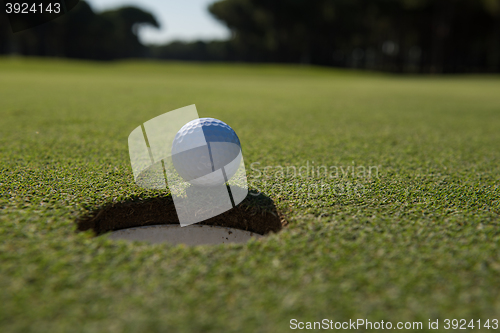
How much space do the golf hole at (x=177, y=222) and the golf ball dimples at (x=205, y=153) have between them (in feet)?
0.66

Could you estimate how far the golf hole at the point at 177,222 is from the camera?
166cm

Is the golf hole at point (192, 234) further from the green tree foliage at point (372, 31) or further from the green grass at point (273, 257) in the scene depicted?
the green tree foliage at point (372, 31)

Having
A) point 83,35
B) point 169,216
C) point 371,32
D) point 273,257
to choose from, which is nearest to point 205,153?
point 169,216

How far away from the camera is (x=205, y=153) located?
1.90 meters

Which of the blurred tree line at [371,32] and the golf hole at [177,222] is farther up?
the blurred tree line at [371,32]

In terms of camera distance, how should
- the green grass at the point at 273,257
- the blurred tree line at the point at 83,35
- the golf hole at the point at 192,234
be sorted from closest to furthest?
the green grass at the point at 273,257 → the golf hole at the point at 192,234 → the blurred tree line at the point at 83,35

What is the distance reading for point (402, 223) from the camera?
147 cm

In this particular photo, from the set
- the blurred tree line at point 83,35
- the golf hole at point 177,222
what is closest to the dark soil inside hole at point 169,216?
the golf hole at point 177,222

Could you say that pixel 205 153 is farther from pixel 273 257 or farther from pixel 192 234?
pixel 273 257

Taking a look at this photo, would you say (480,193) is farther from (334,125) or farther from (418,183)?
(334,125)

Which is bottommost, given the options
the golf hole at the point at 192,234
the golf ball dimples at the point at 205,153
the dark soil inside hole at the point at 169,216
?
the golf hole at the point at 192,234

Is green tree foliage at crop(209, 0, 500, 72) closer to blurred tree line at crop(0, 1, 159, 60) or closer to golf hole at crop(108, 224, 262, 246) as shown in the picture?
blurred tree line at crop(0, 1, 159, 60)

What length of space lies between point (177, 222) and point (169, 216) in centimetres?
6

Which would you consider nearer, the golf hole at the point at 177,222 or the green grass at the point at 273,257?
the green grass at the point at 273,257
